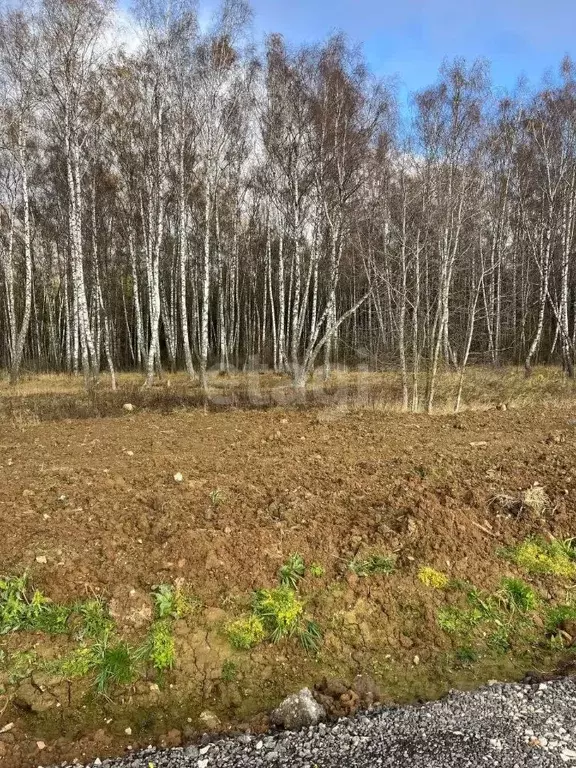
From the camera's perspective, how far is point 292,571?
15.2 feet

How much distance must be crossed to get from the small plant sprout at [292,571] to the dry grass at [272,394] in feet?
22.5

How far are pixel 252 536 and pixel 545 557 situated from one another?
9.09 ft

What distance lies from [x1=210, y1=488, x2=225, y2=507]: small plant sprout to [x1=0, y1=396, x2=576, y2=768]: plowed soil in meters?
0.02

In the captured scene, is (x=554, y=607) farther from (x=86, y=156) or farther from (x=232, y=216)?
(x=232, y=216)

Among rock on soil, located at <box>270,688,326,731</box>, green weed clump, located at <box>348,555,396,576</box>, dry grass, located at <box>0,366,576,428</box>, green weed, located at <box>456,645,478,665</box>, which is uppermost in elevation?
dry grass, located at <box>0,366,576,428</box>

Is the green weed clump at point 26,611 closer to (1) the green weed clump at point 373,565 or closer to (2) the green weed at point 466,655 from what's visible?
(1) the green weed clump at point 373,565

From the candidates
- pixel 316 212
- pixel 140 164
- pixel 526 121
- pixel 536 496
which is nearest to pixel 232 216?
pixel 140 164

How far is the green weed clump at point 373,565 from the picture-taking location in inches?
187

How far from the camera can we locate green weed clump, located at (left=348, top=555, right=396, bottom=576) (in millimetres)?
4746

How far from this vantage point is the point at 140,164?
1869 cm

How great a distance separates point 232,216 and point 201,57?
9.09 metres

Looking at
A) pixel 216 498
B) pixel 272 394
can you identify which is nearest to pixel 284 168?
pixel 272 394

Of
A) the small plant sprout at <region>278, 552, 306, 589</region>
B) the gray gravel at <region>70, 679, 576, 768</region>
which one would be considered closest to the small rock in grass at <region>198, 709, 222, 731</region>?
the gray gravel at <region>70, 679, 576, 768</region>

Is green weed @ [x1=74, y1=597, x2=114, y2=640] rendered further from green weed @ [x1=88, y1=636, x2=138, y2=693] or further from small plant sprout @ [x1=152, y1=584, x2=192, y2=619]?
small plant sprout @ [x1=152, y1=584, x2=192, y2=619]
